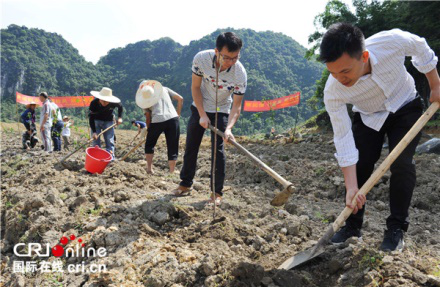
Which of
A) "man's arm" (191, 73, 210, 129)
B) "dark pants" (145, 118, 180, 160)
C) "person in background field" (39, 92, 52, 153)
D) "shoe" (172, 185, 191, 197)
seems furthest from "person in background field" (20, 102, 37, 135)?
"man's arm" (191, 73, 210, 129)

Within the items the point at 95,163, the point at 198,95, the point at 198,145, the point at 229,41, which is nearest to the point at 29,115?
the point at 95,163

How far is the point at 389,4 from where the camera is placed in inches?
629

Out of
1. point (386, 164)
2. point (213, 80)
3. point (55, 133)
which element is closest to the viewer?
point (386, 164)

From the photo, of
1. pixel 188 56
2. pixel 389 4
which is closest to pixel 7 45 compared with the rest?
pixel 188 56

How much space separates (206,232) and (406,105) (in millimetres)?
1821

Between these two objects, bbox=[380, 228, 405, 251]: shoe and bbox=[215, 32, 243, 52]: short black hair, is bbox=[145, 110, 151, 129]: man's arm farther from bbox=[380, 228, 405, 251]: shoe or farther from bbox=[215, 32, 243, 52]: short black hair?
bbox=[380, 228, 405, 251]: shoe

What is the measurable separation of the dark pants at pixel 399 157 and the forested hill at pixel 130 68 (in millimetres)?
54745

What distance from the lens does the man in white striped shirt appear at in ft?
7.04

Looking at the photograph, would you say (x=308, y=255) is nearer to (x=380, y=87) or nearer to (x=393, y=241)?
(x=393, y=241)

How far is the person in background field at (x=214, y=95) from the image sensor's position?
329 centimetres

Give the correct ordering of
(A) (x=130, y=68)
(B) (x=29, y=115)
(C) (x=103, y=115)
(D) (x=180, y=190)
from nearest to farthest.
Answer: (D) (x=180, y=190) < (C) (x=103, y=115) < (B) (x=29, y=115) < (A) (x=130, y=68)

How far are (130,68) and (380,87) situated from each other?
343 feet

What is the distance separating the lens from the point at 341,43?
185 centimetres

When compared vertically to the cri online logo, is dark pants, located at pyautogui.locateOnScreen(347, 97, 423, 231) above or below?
above
